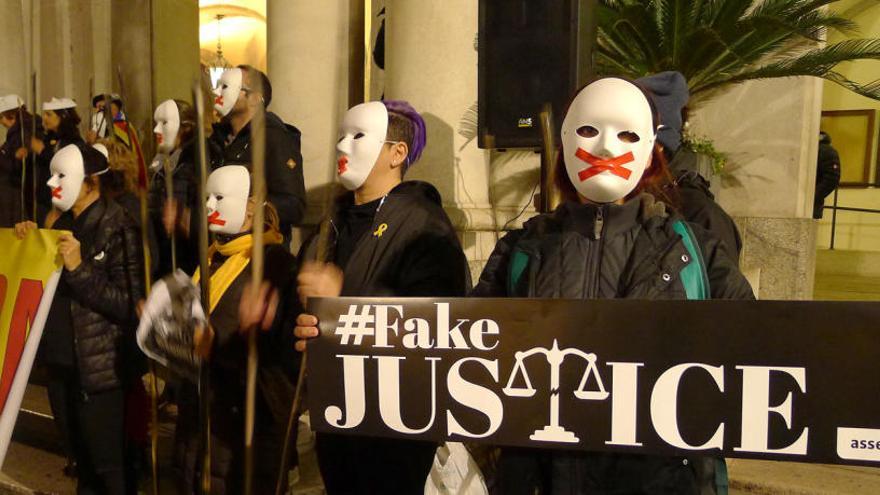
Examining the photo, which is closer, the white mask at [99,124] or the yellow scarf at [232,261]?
the yellow scarf at [232,261]

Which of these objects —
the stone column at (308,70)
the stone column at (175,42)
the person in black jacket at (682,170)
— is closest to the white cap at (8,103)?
the stone column at (175,42)

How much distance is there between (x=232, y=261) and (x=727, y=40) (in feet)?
13.9

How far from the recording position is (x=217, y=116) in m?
3.50

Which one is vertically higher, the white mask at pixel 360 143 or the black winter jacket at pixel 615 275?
the white mask at pixel 360 143

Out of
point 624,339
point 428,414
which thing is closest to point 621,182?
point 624,339

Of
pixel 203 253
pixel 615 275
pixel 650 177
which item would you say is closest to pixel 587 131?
pixel 650 177

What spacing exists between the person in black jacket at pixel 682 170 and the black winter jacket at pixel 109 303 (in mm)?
2020

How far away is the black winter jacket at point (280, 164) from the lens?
300cm

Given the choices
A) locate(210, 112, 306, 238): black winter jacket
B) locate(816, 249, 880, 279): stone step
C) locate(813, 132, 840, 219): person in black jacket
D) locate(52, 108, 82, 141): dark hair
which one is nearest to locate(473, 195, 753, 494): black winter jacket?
locate(210, 112, 306, 238): black winter jacket

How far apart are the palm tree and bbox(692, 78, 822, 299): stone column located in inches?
10.3

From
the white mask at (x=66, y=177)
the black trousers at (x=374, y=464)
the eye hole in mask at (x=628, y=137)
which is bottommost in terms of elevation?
the black trousers at (x=374, y=464)

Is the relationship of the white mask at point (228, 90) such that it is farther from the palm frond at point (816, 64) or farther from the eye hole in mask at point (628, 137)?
the palm frond at point (816, 64)

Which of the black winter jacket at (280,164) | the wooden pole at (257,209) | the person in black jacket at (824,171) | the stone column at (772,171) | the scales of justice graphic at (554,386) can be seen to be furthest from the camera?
the person in black jacket at (824,171)

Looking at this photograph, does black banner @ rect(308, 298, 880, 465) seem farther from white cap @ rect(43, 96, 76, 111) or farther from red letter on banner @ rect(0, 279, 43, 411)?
white cap @ rect(43, 96, 76, 111)
